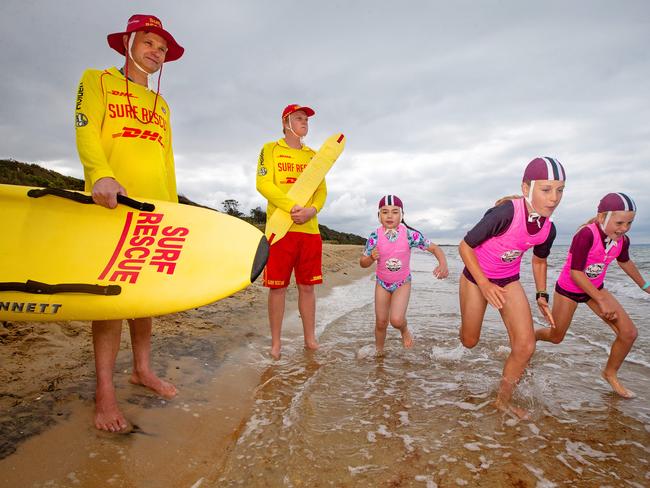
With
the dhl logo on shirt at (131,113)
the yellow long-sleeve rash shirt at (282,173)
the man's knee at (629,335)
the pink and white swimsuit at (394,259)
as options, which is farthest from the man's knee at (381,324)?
the dhl logo on shirt at (131,113)

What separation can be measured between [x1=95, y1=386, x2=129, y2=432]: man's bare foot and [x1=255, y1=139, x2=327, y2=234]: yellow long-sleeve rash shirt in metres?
2.52

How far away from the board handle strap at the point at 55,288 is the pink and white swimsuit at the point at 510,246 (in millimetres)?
2944

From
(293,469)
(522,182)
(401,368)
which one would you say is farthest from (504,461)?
(522,182)

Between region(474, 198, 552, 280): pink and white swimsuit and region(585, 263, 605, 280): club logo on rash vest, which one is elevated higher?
region(474, 198, 552, 280): pink and white swimsuit

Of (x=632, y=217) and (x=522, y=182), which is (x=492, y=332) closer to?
(x=632, y=217)

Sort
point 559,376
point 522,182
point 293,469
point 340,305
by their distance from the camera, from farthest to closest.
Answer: point 340,305
point 559,376
point 522,182
point 293,469

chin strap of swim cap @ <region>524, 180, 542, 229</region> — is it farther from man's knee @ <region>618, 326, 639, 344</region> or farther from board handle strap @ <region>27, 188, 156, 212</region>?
board handle strap @ <region>27, 188, 156, 212</region>

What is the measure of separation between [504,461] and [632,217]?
2.84 m

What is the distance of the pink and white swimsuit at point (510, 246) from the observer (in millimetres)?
3243

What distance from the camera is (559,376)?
13.6ft

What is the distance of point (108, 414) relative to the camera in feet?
8.35

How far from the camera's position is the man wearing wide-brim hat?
8.45 ft

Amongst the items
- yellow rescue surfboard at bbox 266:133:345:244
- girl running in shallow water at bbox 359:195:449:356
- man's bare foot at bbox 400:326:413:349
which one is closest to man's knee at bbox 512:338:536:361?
girl running in shallow water at bbox 359:195:449:356

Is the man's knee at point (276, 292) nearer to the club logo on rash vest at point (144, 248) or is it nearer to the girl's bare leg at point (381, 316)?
the girl's bare leg at point (381, 316)
